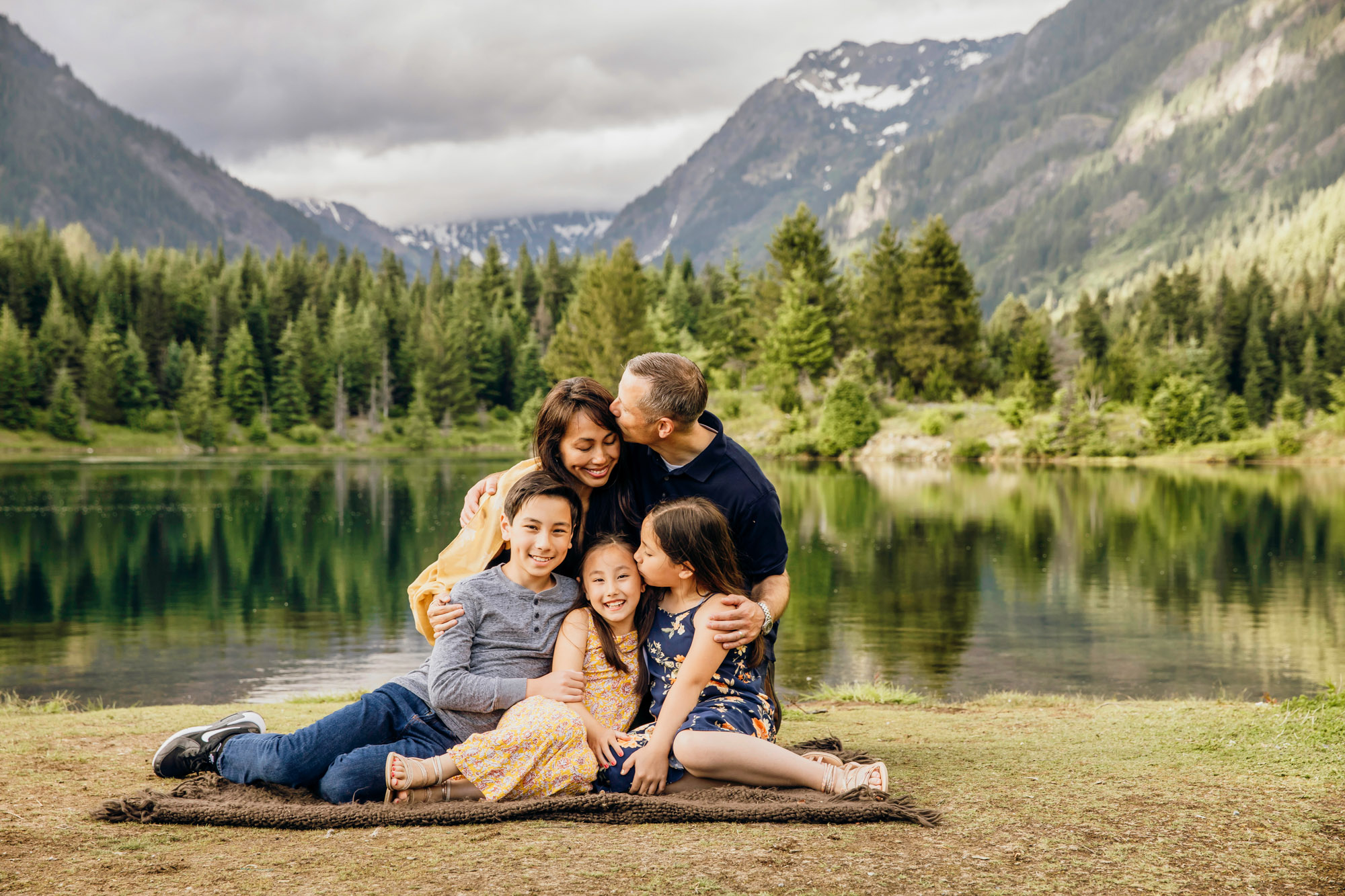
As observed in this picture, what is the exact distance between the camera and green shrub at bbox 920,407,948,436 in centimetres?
5056

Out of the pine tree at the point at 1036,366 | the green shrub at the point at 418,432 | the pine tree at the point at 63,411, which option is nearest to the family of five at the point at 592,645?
the pine tree at the point at 1036,366

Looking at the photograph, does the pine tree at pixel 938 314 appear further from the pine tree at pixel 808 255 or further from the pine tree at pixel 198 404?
the pine tree at pixel 198 404

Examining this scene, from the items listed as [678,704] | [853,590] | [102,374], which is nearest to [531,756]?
[678,704]

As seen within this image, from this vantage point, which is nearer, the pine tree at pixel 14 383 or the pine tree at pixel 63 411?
the pine tree at pixel 14 383

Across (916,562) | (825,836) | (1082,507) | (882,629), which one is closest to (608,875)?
(825,836)

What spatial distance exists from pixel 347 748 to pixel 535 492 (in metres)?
1.39

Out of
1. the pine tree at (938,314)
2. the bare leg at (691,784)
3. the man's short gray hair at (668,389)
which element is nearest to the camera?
the bare leg at (691,784)

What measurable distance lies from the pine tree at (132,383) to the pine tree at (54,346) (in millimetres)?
2775

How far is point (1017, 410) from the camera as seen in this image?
49.8m

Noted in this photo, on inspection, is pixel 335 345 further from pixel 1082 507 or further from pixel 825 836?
pixel 825 836

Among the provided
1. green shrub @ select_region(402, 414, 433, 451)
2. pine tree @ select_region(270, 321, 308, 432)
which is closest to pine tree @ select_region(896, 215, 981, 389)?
green shrub @ select_region(402, 414, 433, 451)

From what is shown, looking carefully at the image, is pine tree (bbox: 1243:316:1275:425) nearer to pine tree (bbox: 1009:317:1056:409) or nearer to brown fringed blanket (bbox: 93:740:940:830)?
pine tree (bbox: 1009:317:1056:409)

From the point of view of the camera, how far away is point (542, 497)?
4156mm

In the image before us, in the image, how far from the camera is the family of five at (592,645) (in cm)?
398
